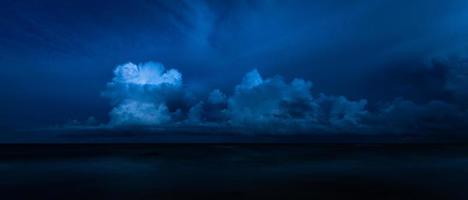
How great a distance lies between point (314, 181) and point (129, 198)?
707 inches

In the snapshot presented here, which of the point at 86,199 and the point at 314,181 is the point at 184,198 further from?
the point at 314,181

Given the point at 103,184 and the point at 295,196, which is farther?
the point at 103,184

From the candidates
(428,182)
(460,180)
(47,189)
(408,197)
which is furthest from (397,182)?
(47,189)

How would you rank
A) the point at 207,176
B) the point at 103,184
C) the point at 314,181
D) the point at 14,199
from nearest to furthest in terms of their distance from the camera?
the point at 14,199, the point at 103,184, the point at 314,181, the point at 207,176

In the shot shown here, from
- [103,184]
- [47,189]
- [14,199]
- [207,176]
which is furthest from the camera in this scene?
[207,176]

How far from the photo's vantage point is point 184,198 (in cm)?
2452

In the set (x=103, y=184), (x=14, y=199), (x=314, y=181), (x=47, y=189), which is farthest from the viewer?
(x=314, y=181)

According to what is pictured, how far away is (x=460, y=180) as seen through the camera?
1310 inches

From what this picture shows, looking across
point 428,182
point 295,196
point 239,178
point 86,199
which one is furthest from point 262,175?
point 86,199

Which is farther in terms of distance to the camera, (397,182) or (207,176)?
(207,176)

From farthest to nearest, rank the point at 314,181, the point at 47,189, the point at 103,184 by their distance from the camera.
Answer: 1. the point at 314,181
2. the point at 103,184
3. the point at 47,189

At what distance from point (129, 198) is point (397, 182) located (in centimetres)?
2464

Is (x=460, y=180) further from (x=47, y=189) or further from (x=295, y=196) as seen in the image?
(x=47, y=189)

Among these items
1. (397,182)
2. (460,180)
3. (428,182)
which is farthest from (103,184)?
(460,180)
